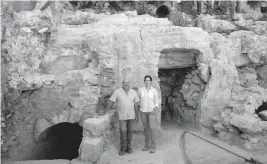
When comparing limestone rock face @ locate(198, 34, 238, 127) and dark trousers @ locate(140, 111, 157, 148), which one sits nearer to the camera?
dark trousers @ locate(140, 111, 157, 148)

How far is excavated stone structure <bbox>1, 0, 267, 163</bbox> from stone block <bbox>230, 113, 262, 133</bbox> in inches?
0.8

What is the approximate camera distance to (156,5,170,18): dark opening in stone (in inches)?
448

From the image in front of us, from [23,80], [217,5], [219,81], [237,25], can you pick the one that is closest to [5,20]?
[23,80]

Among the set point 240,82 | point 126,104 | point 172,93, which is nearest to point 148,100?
point 126,104

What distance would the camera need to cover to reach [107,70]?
6.38 m

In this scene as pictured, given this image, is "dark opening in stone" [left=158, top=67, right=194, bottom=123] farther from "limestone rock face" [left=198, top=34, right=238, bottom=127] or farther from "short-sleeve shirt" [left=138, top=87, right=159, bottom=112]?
"short-sleeve shirt" [left=138, top=87, right=159, bottom=112]

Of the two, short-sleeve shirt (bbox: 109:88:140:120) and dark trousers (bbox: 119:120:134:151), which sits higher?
short-sleeve shirt (bbox: 109:88:140:120)

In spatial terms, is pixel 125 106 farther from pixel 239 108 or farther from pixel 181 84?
pixel 181 84

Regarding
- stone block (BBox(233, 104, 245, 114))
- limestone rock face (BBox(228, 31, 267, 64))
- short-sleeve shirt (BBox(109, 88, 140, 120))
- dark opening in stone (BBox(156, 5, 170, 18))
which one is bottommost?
stone block (BBox(233, 104, 245, 114))

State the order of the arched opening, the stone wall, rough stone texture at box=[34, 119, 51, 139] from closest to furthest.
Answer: the stone wall, rough stone texture at box=[34, 119, 51, 139], the arched opening

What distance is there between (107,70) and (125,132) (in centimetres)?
152

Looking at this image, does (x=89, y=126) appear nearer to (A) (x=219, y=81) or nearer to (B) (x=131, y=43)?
(B) (x=131, y=43)

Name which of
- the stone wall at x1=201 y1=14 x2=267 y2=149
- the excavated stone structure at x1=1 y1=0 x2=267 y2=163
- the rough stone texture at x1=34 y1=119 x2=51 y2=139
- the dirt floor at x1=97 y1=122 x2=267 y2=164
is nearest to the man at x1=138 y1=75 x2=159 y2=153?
the dirt floor at x1=97 y1=122 x2=267 y2=164

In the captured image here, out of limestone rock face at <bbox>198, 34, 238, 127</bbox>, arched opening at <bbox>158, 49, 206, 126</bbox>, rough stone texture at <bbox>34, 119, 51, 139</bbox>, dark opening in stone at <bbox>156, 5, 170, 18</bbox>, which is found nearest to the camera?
rough stone texture at <bbox>34, 119, 51, 139</bbox>
